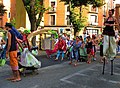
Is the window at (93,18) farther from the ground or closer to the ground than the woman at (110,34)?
farther from the ground

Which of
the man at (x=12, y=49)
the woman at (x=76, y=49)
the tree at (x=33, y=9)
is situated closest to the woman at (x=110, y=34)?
the man at (x=12, y=49)

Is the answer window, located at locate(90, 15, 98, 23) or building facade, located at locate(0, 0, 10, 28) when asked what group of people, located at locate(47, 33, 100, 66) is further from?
window, located at locate(90, 15, 98, 23)

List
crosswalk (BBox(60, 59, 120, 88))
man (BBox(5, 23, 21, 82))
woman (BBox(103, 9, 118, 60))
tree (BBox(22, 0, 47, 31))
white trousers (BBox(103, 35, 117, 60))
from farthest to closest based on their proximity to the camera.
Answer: tree (BBox(22, 0, 47, 31)) < white trousers (BBox(103, 35, 117, 60)) < woman (BBox(103, 9, 118, 60)) < man (BBox(5, 23, 21, 82)) < crosswalk (BBox(60, 59, 120, 88))

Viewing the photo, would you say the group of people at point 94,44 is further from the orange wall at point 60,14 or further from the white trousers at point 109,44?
the orange wall at point 60,14

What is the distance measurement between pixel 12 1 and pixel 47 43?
38.8m

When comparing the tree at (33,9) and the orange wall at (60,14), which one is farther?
the orange wall at (60,14)

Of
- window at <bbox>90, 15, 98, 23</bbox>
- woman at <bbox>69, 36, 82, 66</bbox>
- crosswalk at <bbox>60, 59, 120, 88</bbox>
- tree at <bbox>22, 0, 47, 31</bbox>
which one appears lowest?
crosswalk at <bbox>60, 59, 120, 88</bbox>

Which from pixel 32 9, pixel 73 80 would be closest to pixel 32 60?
pixel 73 80

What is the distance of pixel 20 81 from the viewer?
370 inches

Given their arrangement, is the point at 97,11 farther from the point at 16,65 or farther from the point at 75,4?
the point at 16,65

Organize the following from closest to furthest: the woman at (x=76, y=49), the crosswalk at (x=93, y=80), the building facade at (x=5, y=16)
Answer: the crosswalk at (x=93, y=80) < the woman at (x=76, y=49) < the building facade at (x=5, y=16)

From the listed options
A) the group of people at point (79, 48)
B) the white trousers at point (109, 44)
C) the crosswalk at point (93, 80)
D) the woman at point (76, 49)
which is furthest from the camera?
the group of people at point (79, 48)

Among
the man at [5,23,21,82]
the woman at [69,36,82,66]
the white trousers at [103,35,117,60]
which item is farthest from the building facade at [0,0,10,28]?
the man at [5,23,21,82]

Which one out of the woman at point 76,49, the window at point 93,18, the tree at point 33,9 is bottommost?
the woman at point 76,49
